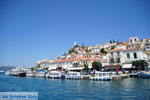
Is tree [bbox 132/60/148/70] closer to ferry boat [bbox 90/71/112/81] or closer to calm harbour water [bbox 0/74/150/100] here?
ferry boat [bbox 90/71/112/81]

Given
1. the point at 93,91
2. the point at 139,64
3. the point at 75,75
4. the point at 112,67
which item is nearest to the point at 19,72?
the point at 75,75

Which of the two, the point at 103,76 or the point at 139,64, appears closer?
the point at 103,76

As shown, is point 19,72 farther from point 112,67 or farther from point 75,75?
point 112,67

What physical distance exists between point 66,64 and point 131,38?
45570mm

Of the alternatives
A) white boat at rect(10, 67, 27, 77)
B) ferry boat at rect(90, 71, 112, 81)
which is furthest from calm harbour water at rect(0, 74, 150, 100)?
white boat at rect(10, 67, 27, 77)

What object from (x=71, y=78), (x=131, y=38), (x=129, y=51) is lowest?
(x=71, y=78)

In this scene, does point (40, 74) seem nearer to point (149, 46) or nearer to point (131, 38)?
point (149, 46)

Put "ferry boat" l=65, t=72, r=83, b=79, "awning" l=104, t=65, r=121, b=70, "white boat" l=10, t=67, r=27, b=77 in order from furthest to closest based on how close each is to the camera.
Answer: "white boat" l=10, t=67, r=27, b=77 < "awning" l=104, t=65, r=121, b=70 < "ferry boat" l=65, t=72, r=83, b=79

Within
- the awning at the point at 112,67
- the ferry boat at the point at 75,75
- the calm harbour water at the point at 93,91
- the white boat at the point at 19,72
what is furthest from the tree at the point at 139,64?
the white boat at the point at 19,72

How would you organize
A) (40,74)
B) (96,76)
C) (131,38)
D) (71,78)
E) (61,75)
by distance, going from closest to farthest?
(96,76), (71,78), (61,75), (40,74), (131,38)

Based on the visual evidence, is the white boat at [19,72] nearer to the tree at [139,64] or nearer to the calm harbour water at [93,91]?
the calm harbour water at [93,91]

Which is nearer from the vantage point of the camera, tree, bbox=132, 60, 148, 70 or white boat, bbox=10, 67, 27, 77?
tree, bbox=132, 60, 148, 70

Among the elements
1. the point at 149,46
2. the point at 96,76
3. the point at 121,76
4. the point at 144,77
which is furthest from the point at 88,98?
the point at 149,46

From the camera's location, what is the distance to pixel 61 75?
158ft
